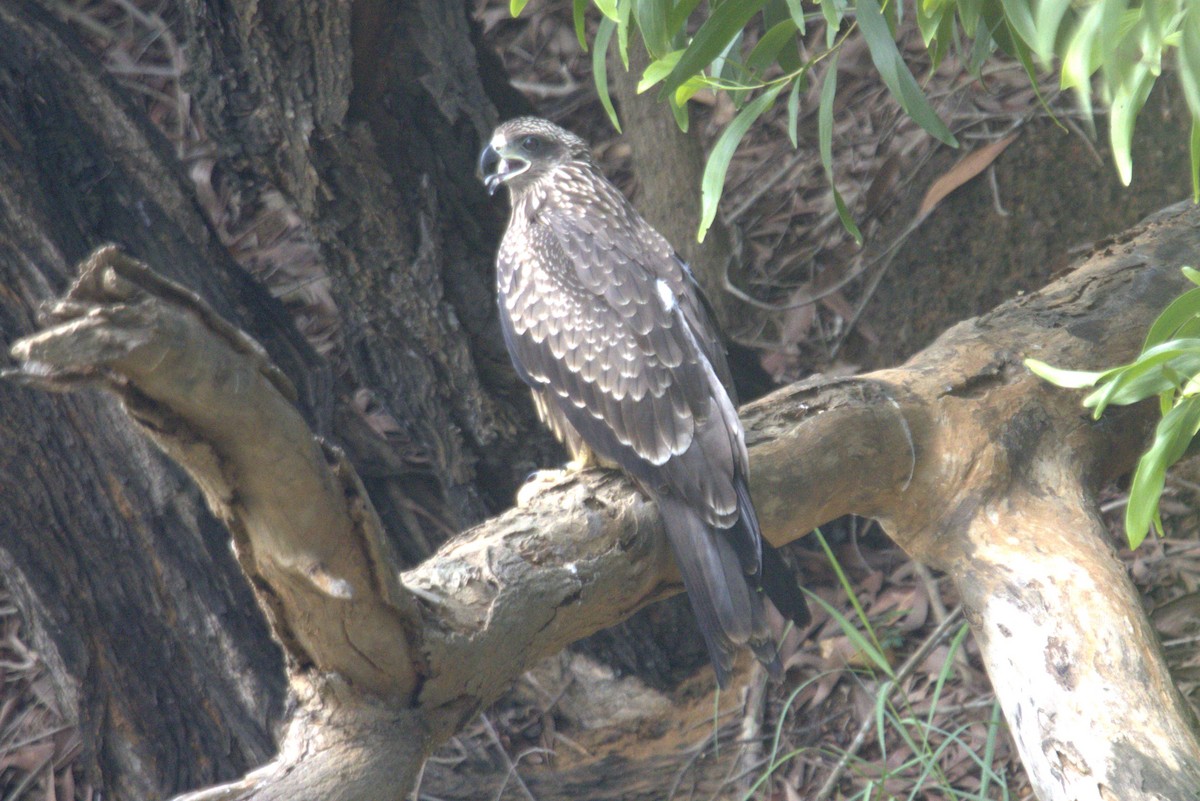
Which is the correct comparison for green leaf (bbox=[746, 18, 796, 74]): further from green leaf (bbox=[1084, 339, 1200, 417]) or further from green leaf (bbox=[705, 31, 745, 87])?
green leaf (bbox=[1084, 339, 1200, 417])

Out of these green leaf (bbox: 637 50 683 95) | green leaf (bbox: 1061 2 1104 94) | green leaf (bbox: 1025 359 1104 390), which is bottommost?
green leaf (bbox: 1025 359 1104 390)

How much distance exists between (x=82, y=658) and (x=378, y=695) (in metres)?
2.17

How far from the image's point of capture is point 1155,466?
171cm

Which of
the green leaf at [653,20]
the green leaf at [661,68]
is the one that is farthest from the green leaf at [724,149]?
the green leaf at [653,20]

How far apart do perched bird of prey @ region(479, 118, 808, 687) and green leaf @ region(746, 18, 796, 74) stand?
1.00 meters

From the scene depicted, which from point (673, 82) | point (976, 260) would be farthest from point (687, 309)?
point (976, 260)

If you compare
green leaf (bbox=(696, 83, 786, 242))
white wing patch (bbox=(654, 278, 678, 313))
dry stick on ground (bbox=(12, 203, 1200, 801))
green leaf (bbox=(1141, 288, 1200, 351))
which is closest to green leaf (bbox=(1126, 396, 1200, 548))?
green leaf (bbox=(1141, 288, 1200, 351))

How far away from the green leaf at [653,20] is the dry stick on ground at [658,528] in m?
0.86

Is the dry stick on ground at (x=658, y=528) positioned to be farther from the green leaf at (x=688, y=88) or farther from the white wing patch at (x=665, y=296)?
the green leaf at (x=688, y=88)

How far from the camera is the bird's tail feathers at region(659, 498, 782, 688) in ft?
9.16

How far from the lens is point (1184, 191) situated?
468 centimetres

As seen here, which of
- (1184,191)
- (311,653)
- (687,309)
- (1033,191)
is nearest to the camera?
(311,653)

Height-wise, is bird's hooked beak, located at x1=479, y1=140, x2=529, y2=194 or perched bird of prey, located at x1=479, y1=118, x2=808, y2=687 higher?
bird's hooked beak, located at x1=479, y1=140, x2=529, y2=194

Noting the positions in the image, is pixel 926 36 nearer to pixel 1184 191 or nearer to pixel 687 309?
pixel 687 309
